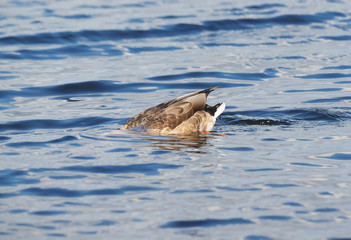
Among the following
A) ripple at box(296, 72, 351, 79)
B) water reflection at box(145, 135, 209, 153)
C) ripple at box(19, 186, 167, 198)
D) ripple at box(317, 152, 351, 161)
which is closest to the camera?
ripple at box(19, 186, 167, 198)

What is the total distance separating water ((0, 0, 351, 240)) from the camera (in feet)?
19.5

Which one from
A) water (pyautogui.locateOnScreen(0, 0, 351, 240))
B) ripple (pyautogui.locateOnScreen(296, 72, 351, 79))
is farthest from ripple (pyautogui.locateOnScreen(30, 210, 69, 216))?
ripple (pyautogui.locateOnScreen(296, 72, 351, 79))

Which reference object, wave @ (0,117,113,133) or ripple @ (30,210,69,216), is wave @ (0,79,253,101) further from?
ripple @ (30,210,69,216)

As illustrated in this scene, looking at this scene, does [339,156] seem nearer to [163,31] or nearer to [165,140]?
[165,140]

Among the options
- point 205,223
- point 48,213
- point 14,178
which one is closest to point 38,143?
point 14,178

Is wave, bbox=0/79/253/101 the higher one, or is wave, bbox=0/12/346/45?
wave, bbox=0/12/346/45

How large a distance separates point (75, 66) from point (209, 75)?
3267mm

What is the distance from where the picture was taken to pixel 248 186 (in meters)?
6.73

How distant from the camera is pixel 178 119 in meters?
9.34

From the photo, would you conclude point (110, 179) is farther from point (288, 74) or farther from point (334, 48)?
point (334, 48)

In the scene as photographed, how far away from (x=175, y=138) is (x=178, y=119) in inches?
11.9

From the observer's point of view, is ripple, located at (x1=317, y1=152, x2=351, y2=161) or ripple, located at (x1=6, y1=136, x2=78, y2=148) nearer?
ripple, located at (x1=317, y1=152, x2=351, y2=161)

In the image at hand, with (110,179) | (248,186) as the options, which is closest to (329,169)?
(248,186)

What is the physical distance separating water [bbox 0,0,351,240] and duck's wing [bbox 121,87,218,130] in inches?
12.6
